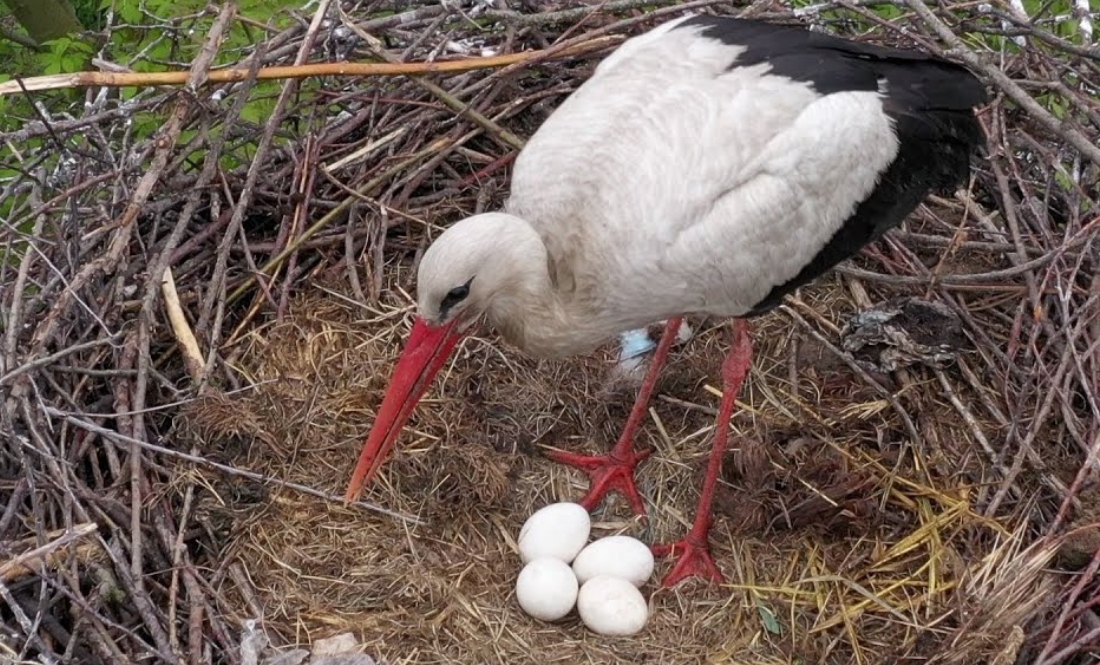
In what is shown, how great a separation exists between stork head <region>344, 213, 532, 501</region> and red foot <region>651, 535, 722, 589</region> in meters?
1.04

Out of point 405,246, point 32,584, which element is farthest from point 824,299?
point 32,584

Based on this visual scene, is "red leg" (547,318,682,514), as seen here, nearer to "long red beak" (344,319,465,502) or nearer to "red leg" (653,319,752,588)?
"red leg" (653,319,752,588)

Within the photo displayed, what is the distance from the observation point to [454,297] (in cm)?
308

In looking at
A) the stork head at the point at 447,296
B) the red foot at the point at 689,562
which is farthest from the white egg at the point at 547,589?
the stork head at the point at 447,296

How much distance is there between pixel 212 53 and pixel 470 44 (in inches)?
48.8

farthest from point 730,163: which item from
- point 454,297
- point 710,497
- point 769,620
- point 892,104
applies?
point 769,620

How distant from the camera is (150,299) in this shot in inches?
144

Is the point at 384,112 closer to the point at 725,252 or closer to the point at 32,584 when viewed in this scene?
the point at 725,252

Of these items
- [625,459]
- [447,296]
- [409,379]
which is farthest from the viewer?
[625,459]

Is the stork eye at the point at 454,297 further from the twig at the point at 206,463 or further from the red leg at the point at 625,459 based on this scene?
the red leg at the point at 625,459

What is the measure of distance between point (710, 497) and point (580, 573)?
0.55 metres

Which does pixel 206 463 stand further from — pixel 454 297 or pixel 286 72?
pixel 286 72

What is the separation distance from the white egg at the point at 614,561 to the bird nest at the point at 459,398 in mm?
176

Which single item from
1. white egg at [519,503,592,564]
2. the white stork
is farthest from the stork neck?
white egg at [519,503,592,564]
